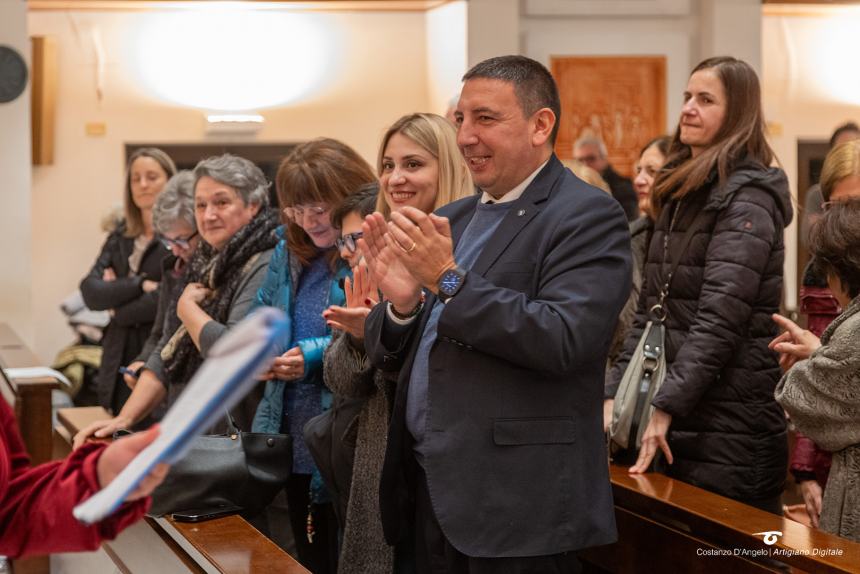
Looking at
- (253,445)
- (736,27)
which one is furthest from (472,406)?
(736,27)

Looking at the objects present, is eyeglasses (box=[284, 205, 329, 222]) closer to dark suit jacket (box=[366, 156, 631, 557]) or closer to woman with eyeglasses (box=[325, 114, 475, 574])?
woman with eyeglasses (box=[325, 114, 475, 574])

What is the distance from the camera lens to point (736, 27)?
318 inches

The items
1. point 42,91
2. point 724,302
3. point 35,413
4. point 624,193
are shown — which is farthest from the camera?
point 42,91

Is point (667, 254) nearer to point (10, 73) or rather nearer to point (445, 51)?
point (10, 73)

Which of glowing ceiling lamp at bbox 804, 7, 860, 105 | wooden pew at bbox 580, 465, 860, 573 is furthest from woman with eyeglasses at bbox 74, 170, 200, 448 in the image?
glowing ceiling lamp at bbox 804, 7, 860, 105

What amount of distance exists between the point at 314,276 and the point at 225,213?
461mm

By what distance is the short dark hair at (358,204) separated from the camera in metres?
3.07

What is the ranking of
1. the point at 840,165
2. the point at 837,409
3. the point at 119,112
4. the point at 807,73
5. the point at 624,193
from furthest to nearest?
the point at 807,73 < the point at 119,112 < the point at 624,193 < the point at 840,165 < the point at 837,409

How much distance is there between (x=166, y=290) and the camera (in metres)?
4.12

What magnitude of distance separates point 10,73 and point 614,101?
4.10 meters

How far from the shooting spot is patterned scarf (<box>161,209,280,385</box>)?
3486 millimetres

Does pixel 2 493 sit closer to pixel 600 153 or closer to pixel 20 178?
pixel 600 153

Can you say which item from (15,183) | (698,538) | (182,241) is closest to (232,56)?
(15,183)

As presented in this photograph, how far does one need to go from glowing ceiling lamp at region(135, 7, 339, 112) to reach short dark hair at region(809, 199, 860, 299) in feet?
24.8
